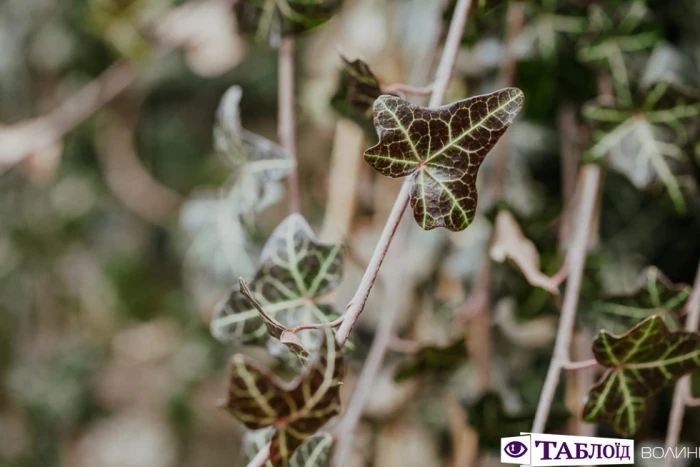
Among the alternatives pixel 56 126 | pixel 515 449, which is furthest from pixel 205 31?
pixel 515 449

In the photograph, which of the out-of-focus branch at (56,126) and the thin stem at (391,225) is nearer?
the thin stem at (391,225)

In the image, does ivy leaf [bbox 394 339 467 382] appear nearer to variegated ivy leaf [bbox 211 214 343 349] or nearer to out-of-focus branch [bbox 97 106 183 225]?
variegated ivy leaf [bbox 211 214 343 349]

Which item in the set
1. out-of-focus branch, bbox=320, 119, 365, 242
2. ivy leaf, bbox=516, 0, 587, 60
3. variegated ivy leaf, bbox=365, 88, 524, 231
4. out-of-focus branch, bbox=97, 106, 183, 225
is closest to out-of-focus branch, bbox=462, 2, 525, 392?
ivy leaf, bbox=516, 0, 587, 60

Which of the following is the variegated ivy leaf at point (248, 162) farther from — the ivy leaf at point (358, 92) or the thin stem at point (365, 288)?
the thin stem at point (365, 288)

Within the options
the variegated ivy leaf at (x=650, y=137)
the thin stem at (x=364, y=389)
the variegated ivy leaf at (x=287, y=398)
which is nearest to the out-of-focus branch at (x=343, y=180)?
the thin stem at (x=364, y=389)

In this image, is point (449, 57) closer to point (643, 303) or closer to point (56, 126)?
point (643, 303)

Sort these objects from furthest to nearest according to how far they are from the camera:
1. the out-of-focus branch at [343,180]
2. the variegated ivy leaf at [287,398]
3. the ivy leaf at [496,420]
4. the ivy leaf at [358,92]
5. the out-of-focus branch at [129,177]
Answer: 1. the out-of-focus branch at [129,177]
2. the out-of-focus branch at [343,180]
3. the ivy leaf at [496,420]
4. the ivy leaf at [358,92]
5. the variegated ivy leaf at [287,398]
